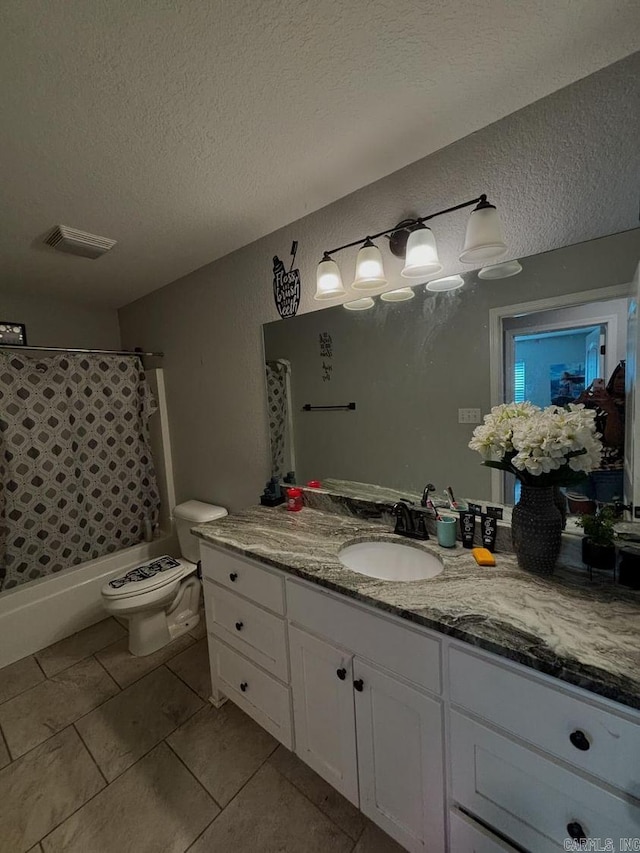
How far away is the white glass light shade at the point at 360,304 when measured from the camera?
1482 millimetres

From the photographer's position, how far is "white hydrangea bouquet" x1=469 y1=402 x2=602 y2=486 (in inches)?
36.8

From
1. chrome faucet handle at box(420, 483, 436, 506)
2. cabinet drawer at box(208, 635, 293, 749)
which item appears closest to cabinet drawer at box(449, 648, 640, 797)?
chrome faucet handle at box(420, 483, 436, 506)

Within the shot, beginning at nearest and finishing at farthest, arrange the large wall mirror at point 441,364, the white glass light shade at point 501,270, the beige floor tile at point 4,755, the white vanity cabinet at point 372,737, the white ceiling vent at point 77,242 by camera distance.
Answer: the white vanity cabinet at point 372,737 → the large wall mirror at point 441,364 → the white glass light shade at point 501,270 → the beige floor tile at point 4,755 → the white ceiling vent at point 77,242

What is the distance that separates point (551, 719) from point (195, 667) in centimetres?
172

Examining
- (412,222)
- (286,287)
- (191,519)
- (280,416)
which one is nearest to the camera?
(412,222)

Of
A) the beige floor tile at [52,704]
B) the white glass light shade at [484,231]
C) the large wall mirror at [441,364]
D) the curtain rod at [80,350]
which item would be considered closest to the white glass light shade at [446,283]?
the large wall mirror at [441,364]

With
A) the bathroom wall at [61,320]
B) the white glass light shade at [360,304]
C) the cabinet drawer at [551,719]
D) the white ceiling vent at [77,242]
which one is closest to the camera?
the cabinet drawer at [551,719]

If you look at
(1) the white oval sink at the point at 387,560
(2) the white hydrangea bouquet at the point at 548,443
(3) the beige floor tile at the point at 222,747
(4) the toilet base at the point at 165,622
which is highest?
(2) the white hydrangea bouquet at the point at 548,443

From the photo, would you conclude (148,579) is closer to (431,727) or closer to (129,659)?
(129,659)

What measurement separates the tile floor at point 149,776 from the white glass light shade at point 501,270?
184 centimetres

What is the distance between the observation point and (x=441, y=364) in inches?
52.3

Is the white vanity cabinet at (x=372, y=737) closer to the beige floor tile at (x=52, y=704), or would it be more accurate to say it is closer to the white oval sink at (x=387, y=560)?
the white oval sink at (x=387, y=560)

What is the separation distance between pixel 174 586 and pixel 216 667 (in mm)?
571

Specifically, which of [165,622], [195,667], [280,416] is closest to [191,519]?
[165,622]
